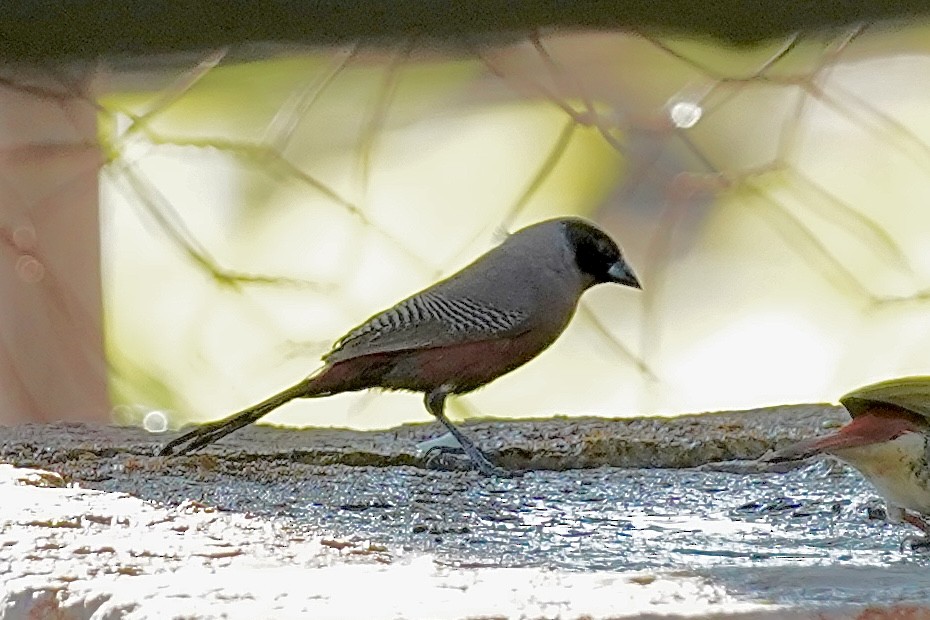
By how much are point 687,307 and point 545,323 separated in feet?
3.61

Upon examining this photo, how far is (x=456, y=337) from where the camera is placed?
162cm

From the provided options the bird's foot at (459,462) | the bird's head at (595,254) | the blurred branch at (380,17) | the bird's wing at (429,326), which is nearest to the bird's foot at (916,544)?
the bird's foot at (459,462)

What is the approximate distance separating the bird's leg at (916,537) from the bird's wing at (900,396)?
3.3 inches

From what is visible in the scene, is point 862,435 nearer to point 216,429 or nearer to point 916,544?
point 916,544

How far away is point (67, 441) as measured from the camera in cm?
154

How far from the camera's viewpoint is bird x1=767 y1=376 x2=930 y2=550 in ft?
3.34

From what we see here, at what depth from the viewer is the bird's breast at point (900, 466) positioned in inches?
40.1

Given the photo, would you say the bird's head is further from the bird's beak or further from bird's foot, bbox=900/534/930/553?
bird's foot, bbox=900/534/930/553

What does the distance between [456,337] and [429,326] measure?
0.11 feet

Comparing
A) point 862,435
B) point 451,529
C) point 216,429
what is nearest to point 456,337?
point 216,429

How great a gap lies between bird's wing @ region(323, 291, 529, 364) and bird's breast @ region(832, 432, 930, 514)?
666mm

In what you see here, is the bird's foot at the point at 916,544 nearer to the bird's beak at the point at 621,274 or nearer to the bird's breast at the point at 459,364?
the bird's breast at the point at 459,364

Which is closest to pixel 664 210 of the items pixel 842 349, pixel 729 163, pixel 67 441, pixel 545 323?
pixel 729 163

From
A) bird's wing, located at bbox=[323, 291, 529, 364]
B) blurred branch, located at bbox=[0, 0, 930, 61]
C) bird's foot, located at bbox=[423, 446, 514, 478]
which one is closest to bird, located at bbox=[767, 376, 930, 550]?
bird's foot, located at bbox=[423, 446, 514, 478]
